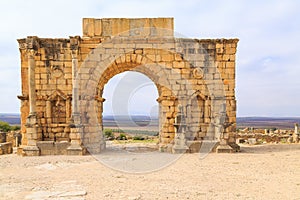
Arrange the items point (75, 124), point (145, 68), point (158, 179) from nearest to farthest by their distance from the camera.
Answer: point (158, 179) < point (75, 124) < point (145, 68)

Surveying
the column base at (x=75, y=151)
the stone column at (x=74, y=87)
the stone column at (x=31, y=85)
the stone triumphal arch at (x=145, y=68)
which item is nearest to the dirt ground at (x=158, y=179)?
the column base at (x=75, y=151)

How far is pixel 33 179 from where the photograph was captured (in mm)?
6344

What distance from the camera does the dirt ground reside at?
5125mm

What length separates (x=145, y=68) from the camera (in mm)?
11016

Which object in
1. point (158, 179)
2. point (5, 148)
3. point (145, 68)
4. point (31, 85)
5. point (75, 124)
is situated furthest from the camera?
point (5, 148)

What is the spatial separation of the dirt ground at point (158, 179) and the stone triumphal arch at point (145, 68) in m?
1.79

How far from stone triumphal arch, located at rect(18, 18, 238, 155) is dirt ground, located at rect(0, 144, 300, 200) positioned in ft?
5.87

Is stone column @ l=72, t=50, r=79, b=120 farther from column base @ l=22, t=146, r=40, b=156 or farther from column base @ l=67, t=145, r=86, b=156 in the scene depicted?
column base @ l=22, t=146, r=40, b=156

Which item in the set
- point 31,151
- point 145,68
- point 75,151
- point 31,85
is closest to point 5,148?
point 31,151

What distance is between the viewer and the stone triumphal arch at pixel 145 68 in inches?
410

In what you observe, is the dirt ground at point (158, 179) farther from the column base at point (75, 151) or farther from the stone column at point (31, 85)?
the stone column at point (31, 85)

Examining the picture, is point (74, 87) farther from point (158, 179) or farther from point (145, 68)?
point (158, 179)

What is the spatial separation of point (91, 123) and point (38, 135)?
201 cm

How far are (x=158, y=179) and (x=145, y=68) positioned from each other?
5660 millimetres
